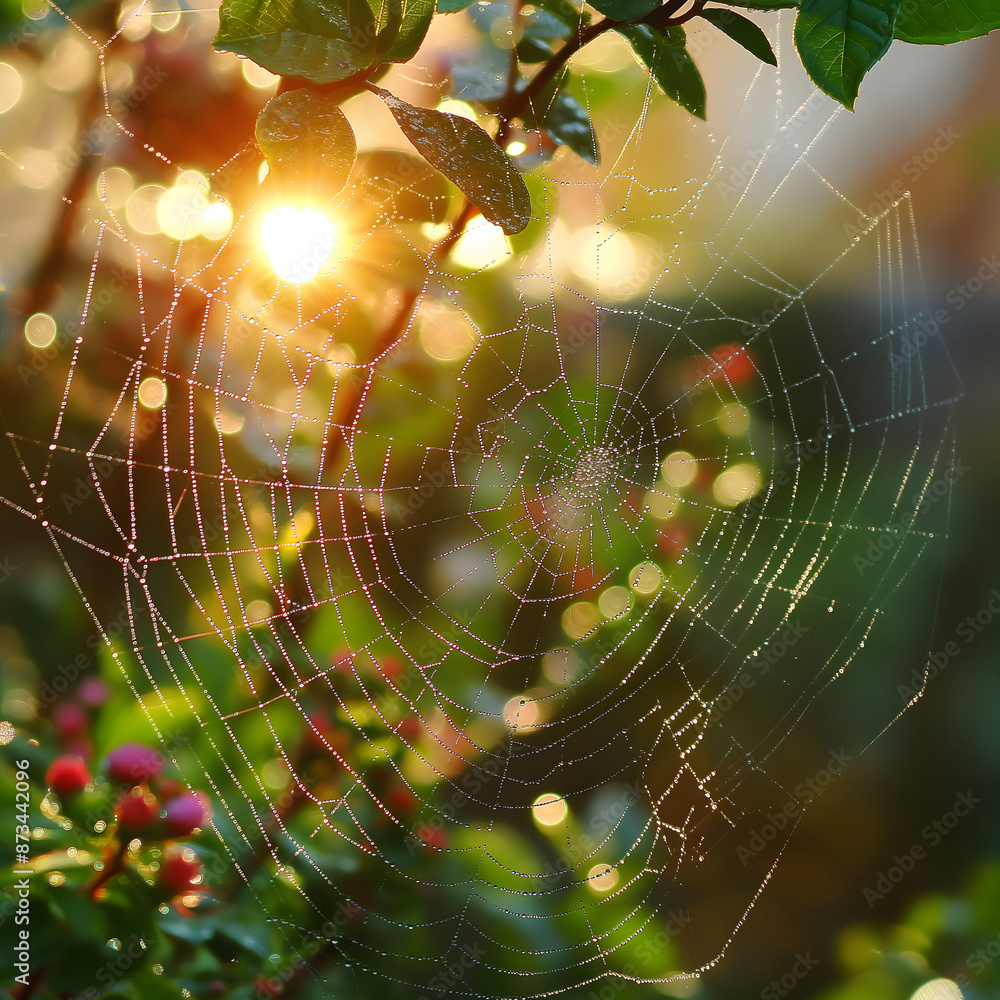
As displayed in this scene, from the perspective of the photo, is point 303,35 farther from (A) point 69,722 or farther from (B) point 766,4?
(A) point 69,722

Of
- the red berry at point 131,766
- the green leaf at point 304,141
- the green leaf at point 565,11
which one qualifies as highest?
the green leaf at point 565,11

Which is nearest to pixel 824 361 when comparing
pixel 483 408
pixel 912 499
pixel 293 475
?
pixel 912 499

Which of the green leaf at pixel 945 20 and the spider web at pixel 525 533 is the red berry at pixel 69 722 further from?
the green leaf at pixel 945 20

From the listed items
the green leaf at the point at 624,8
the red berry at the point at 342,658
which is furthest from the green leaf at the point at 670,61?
the red berry at the point at 342,658

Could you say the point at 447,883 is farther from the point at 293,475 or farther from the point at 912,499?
the point at 912,499

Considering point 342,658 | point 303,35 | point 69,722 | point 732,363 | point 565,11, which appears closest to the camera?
point 303,35

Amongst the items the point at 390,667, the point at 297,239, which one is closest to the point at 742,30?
the point at 297,239
